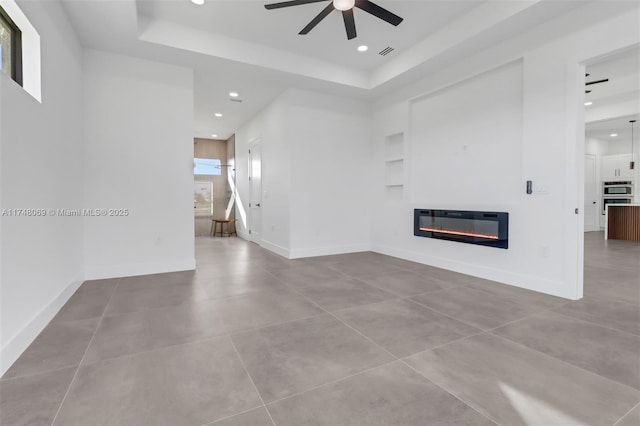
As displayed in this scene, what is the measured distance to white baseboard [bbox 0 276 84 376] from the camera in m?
1.84

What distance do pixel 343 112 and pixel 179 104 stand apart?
291 centimetres

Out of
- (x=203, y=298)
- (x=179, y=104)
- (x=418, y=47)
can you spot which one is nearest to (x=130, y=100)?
(x=179, y=104)

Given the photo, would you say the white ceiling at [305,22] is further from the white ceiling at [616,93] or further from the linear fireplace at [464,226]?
the linear fireplace at [464,226]

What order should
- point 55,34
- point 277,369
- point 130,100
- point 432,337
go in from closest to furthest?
point 277,369 < point 432,337 < point 55,34 < point 130,100

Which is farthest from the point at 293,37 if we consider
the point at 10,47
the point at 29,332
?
the point at 29,332

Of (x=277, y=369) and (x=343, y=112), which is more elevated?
(x=343, y=112)

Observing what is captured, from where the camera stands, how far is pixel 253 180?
7285mm

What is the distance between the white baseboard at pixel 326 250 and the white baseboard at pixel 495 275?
2.40ft

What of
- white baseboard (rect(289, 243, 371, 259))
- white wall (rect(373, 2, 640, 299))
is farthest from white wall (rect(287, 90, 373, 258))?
white wall (rect(373, 2, 640, 299))

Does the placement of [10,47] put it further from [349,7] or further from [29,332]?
[349,7]

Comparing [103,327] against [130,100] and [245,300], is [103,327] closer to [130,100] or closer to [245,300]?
[245,300]

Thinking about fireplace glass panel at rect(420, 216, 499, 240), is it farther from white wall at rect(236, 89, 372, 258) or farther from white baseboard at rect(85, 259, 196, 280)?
white baseboard at rect(85, 259, 196, 280)

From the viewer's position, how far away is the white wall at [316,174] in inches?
214

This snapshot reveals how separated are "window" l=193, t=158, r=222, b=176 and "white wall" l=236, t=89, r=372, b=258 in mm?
3690
